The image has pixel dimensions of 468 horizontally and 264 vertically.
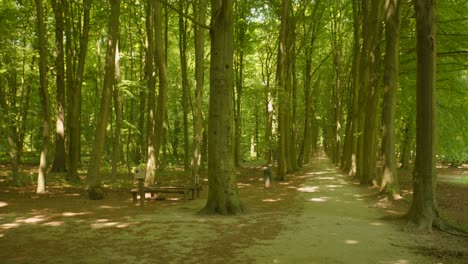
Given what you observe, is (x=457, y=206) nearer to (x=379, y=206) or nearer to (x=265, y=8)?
(x=379, y=206)

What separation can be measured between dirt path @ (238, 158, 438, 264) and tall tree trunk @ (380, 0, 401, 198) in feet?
8.54

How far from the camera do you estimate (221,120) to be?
11023mm

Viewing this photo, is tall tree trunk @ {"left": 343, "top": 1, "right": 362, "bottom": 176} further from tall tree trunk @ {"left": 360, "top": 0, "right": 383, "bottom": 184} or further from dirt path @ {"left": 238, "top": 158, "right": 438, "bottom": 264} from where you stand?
dirt path @ {"left": 238, "top": 158, "right": 438, "bottom": 264}

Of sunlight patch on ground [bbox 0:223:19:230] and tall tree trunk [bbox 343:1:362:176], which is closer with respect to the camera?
sunlight patch on ground [bbox 0:223:19:230]

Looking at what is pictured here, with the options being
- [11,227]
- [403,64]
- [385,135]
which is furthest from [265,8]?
[11,227]

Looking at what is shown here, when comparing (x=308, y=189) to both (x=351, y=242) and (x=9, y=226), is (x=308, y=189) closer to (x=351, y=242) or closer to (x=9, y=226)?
(x=351, y=242)

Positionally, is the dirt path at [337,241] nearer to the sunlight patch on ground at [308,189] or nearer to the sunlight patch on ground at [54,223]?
the sunlight patch on ground at [54,223]

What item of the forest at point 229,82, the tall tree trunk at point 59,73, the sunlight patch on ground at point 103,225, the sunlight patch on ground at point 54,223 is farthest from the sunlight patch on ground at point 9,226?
the tall tree trunk at point 59,73

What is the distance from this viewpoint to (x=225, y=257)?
6695 mm

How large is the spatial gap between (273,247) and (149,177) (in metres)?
9.52

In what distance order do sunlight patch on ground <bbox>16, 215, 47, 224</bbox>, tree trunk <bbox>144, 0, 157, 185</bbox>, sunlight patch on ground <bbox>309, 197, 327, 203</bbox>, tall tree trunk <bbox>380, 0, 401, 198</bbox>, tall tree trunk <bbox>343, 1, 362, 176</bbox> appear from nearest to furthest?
sunlight patch on ground <bbox>16, 215, 47, 224</bbox>, sunlight patch on ground <bbox>309, 197, 327, 203</bbox>, tall tree trunk <bbox>380, 0, 401, 198</bbox>, tree trunk <bbox>144, 0, 157, 185</bbox>, tall tree trunk <bbox>343, 1, 362, 176</bbox>

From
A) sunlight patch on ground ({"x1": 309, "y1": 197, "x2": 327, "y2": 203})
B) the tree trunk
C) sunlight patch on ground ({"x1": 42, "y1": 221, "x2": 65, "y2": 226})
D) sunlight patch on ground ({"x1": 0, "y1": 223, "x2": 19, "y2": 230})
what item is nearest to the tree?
the tree trunk

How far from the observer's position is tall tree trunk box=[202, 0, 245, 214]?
10891mm

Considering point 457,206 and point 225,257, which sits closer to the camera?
point 225,257
